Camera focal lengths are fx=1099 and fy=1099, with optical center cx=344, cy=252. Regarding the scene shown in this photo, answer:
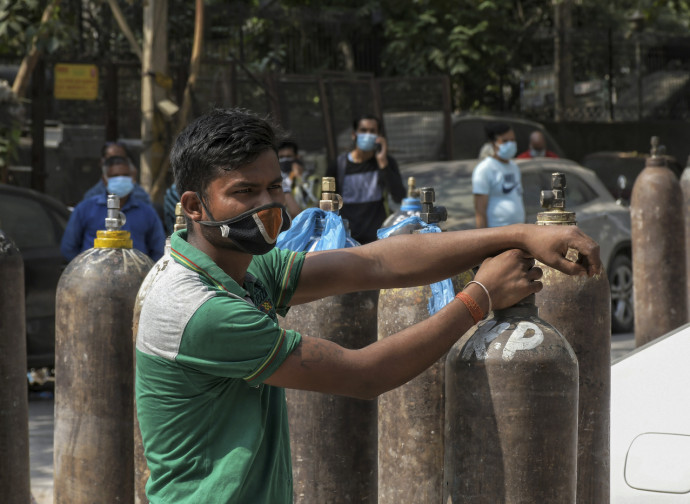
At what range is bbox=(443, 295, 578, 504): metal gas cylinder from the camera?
2676 millimetres

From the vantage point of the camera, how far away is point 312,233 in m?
4.06

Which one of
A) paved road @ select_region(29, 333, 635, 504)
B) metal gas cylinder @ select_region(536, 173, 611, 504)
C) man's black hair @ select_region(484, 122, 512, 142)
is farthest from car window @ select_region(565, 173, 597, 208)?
metal gas cylinder @ select_region(536, 173, 611, 504)

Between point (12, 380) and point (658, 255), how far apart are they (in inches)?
186

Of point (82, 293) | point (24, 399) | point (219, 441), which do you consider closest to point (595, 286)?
point (219, 441)

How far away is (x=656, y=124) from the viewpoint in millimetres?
22594

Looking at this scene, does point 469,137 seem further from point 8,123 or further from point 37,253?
point 37,253

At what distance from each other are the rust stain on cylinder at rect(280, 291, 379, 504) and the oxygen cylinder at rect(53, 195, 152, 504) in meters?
0.83

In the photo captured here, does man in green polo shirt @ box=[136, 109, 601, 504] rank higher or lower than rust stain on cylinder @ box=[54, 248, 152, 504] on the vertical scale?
higher

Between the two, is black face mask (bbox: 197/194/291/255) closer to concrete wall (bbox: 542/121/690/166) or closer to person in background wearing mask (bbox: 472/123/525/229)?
person in background wearing mask (bbox: 472/123/525/229)

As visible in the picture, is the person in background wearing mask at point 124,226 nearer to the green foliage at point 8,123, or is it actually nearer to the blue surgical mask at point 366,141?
the blue surgical mask at point 366,141

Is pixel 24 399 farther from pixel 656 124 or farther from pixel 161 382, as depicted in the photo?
pixel 656 124

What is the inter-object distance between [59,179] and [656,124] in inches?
556

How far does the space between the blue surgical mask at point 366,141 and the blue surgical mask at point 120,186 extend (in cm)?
204

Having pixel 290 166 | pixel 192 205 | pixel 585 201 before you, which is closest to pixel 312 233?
pixel 192 205
